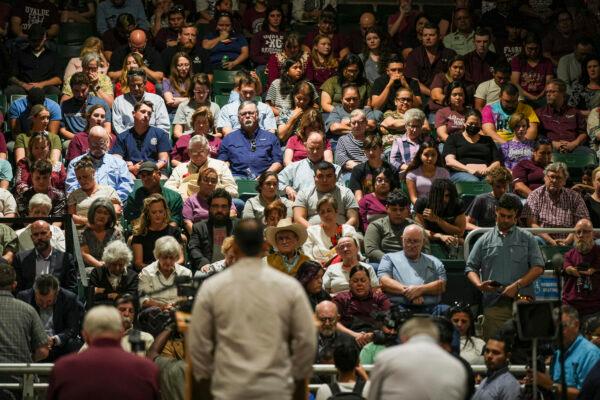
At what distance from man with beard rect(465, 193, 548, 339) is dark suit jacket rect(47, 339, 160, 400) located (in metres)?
4.87

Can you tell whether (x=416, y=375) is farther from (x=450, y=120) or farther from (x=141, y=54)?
(x=141, y=54)

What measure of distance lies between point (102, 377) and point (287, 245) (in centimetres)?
470

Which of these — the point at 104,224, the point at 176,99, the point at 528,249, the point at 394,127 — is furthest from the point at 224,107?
the point at 528,249

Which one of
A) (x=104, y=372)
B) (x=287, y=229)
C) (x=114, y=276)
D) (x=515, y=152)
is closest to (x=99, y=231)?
(x=114, y=276)

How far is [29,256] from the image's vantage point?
1105cm

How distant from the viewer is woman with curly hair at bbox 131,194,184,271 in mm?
11664

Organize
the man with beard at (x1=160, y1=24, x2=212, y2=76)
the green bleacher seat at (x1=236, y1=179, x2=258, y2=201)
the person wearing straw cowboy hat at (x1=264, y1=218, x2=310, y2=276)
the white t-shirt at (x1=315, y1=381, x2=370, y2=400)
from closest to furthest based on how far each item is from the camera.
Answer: the white t-shirt at (x1=315, y1=381, x2=370, y2=400) < the person wearing straw cowboy hat at (x1=264, y1=218, x2=310, y2=276) < the green bleacher seat at (x1=236, y1=179, x2=258, y2=201) < the man with beard at (x1=160, y1=24, x2=212, y2=76)

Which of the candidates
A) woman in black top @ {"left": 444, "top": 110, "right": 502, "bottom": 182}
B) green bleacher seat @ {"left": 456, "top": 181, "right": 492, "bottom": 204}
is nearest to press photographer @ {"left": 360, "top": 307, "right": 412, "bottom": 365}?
green bleacher seat @ {"left": 456, "top": 181, "right": 492, "bottom": 204}

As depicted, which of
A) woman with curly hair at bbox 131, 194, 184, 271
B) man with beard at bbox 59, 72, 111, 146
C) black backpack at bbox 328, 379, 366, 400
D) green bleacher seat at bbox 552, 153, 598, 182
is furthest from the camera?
green bleacher seat at bbox 552, 153, 598, 182

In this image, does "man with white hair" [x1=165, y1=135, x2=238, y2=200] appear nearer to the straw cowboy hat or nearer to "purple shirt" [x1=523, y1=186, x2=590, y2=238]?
the straw cowboy hat

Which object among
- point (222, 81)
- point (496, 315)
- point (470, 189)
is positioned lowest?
point (496, 315)

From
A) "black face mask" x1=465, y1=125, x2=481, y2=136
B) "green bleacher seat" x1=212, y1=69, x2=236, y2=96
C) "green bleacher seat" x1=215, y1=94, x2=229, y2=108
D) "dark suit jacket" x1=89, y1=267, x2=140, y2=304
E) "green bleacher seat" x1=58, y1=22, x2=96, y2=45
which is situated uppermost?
"green bleacher seat" x1=58, y1=22, x2=96, y2=45

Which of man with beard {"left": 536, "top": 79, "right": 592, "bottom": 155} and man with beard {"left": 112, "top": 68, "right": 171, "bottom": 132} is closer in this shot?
man with beard {"left": 112, "top": 68, "right": 171, "bottom": 132}

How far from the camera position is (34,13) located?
15.7 meters
